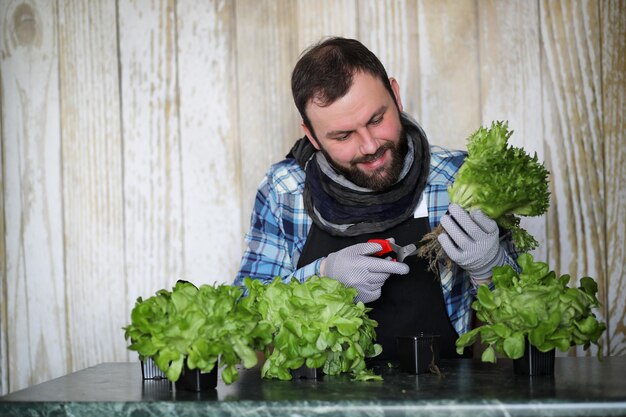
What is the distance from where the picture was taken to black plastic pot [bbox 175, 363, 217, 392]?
1.56 metres

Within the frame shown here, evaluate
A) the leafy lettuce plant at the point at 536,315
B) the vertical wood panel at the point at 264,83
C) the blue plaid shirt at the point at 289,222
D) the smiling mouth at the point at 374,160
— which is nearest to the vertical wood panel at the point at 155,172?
the vertical wood panel at the point at 264,83

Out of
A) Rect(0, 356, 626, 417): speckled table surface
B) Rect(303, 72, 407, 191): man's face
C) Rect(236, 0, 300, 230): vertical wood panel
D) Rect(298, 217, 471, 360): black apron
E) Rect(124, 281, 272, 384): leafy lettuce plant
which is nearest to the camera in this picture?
Rect(0, 356, 626, 417): speckled table surface

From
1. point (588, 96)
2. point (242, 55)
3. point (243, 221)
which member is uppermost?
point (242, 55)

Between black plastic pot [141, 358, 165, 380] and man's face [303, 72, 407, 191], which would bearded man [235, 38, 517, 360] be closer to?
man's face [303, 72, 407, 191]

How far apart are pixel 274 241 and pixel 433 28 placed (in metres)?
0.99

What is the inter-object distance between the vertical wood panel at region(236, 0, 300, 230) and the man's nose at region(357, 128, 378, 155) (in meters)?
0.62

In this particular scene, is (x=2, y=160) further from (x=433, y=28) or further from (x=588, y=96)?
(x=588, y=96)

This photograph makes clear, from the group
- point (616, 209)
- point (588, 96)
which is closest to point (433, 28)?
point (588, 96)

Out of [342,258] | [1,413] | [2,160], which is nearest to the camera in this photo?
[1,413]

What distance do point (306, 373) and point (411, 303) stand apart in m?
0.93

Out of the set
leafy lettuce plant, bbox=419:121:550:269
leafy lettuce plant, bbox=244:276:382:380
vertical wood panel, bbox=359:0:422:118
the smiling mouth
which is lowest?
leafy lettuce plant, bbox=244:276:382:380

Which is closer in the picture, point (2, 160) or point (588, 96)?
point (588, 96)

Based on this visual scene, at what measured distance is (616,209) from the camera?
291cm

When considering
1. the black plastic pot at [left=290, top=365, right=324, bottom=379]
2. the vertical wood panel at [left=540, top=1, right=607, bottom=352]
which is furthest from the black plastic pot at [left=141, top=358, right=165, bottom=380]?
the vertical wood panel at [left=540, top=1, right=607, bottom=352]
